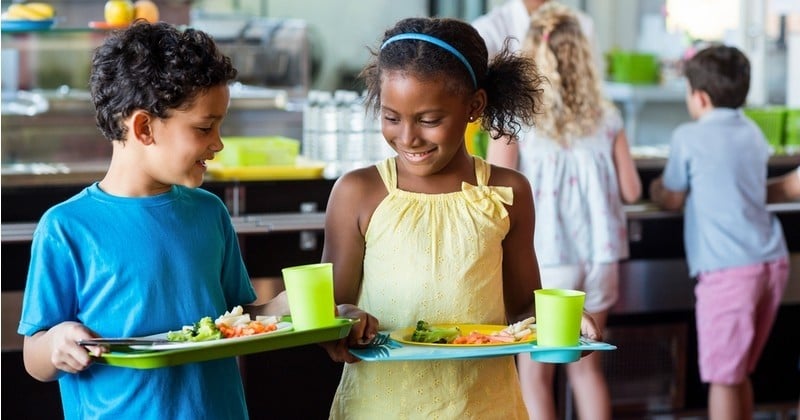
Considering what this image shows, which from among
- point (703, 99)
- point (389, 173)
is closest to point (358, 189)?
point (389, 173)

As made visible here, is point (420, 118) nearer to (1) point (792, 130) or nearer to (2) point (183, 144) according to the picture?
(2) point (183, 144)

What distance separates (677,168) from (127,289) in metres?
2.31

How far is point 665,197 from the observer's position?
3.74 m

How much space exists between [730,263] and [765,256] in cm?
12

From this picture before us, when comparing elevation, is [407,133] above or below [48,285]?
above

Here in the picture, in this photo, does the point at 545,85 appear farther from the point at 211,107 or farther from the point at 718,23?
the point at 718,23

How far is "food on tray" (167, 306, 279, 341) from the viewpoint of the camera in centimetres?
166

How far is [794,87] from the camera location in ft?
21.4

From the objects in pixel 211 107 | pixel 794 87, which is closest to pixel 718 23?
pixel 794 87

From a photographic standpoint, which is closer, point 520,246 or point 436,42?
point 436,42

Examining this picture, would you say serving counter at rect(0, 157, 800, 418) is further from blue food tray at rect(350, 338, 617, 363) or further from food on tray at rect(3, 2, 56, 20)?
blue food tray at rect(350, 338, 617, 363)

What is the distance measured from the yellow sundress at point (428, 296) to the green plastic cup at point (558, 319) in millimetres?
Answer: 252

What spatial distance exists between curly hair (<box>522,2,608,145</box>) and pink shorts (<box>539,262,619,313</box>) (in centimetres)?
38

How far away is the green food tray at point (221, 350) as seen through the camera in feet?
5.07
